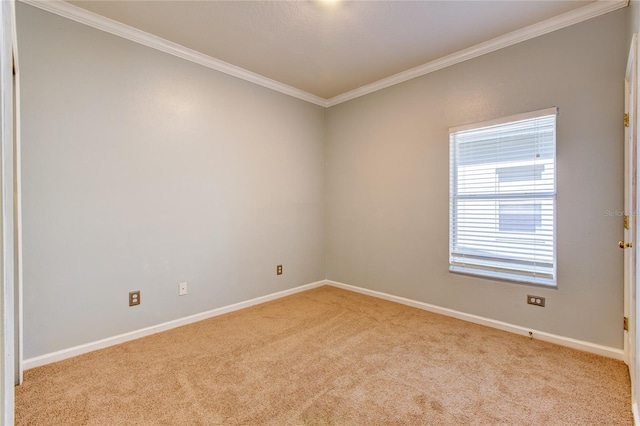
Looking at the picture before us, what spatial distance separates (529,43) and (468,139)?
→ 89 centimetres

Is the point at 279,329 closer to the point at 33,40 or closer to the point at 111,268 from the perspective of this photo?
the point at 111,268

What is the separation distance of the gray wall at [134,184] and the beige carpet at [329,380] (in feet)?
1.37

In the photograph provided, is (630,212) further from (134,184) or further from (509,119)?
(134,184)

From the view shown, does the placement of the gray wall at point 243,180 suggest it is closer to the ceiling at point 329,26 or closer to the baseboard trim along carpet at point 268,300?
the baseboard trim along carpet at point 268,300

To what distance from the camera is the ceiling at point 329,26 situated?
2297 millimetres

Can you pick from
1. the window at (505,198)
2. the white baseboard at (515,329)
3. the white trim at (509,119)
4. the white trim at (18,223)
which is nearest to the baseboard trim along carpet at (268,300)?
the white baseboard at (515,329)

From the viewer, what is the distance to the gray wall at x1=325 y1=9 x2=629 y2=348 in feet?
7.51

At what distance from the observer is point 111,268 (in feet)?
8.26

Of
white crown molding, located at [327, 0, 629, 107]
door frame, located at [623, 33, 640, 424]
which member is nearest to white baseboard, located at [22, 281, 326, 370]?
white crown molding, located at [327, 0, 629, 107]

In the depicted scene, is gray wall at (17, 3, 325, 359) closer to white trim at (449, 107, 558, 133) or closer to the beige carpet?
the beige carpet

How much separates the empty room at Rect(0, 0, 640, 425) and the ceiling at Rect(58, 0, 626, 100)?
2 cm

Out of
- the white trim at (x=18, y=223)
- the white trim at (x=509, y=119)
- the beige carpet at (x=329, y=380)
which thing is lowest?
the beige carpet at (x=329, y=380)

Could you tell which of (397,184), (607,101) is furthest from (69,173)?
(607,101)

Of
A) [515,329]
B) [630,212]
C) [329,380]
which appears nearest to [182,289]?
[329,380]
